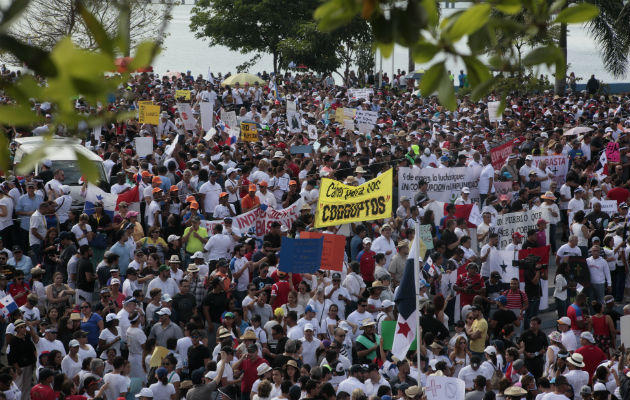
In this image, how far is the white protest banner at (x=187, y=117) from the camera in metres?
23.5

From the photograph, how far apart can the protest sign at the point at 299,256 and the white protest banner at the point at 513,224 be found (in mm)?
3517

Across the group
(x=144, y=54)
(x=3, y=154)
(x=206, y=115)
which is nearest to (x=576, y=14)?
(x=144, y=54)

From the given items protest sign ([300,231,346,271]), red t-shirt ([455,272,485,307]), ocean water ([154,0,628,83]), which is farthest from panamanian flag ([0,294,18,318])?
ocean water ([154,0,628,83])

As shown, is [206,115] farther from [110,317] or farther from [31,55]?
[31,55]

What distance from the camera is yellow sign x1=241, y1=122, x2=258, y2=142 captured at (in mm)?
22094

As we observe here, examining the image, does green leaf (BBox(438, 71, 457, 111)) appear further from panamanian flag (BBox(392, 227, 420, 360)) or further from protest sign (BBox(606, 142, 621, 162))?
protest sign (BBox(606, 142, 621, 162))

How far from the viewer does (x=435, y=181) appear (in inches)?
683

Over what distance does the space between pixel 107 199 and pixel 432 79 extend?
1358cm

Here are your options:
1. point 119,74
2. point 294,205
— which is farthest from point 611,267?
point 119,74

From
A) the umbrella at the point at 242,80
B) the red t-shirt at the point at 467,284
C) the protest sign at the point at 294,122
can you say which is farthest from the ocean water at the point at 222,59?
Answer: the red t-shirt at the point at 467,284

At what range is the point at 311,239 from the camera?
12836 millimetres

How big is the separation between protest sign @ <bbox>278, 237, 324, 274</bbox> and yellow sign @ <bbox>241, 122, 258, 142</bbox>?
9.52 metres

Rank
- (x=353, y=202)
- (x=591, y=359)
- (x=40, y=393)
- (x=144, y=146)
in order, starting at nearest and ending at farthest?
(x=40, y=393)
(x=591, y=359)
(x=353, y=202)
(x=144, y=146)

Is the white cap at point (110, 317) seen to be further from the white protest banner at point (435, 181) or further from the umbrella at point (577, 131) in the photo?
the umbrella at point (577, 131)
